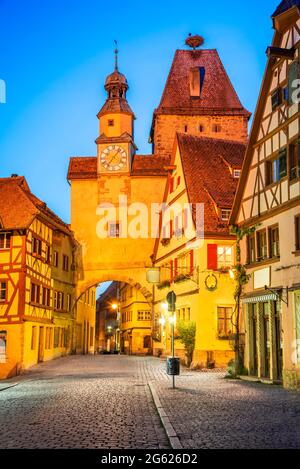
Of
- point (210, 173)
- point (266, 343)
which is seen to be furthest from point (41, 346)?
point (266, 343)

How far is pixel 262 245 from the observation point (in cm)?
2238

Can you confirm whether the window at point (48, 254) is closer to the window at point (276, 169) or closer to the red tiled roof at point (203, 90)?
the window at point (276, 169)

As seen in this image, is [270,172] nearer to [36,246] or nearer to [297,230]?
[297,230]

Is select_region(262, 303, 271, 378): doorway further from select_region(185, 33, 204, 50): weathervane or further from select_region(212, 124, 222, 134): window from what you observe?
select_region(185, 33, 204, 50): weathervane

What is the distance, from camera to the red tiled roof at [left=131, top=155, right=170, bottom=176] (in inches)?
1861

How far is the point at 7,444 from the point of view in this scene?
29.5 feet

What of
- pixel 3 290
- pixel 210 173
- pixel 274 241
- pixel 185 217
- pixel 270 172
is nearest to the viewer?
pixel 274 241

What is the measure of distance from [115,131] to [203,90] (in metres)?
11.5

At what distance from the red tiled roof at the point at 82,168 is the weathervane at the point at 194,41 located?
1886 centimetres

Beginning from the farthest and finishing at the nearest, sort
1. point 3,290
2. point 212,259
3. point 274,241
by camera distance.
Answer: point 3,290, point 212,259, point 274,241

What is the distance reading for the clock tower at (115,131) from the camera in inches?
1873

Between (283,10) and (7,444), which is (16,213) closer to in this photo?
(283,10)

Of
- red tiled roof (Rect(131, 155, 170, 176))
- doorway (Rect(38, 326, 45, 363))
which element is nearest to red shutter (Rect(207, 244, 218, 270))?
doorway (Rect(38, 326, 45, 363))

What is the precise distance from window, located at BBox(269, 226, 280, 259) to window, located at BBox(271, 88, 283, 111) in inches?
156
